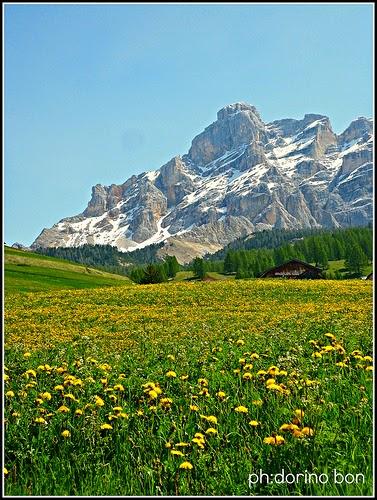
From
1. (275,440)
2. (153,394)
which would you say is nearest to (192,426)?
(153,394)

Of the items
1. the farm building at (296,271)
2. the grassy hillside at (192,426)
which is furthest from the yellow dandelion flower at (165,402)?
the farm building at (296,271)

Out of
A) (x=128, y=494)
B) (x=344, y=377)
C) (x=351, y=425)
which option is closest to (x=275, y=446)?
(x=351, y=425)

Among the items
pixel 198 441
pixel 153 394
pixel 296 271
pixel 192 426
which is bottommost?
pixel 296 271

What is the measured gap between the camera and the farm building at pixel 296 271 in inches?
4124

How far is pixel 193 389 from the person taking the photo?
24.8 feet

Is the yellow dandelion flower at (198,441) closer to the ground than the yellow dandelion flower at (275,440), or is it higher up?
closer to the ground

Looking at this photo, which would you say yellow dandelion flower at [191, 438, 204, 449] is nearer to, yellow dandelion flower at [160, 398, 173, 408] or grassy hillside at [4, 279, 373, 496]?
grassy hillside at [4, 279, 373, 496]

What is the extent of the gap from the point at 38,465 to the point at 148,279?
84455 mm

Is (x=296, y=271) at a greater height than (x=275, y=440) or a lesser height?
lesser

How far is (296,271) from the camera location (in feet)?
353

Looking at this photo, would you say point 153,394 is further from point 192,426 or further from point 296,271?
point 296,271

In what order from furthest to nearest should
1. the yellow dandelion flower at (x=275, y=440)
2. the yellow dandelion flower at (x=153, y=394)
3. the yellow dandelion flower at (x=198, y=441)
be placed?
the yellow dandelion flower at (x=153, y=394) → the yellow dandelion flower at (x=198, y=441) → the yellow dandelion flower at (x=275, y=440)

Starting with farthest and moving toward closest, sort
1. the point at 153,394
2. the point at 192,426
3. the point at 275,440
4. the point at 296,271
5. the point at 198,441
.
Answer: the point at 296,271 → the point at 153,394 → the point at 192,426 → the point at 198,441 → the point at 275,440

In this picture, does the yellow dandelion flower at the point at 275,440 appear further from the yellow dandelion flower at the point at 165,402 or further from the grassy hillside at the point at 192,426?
the yellow dandelion flower at the point at 165,402
